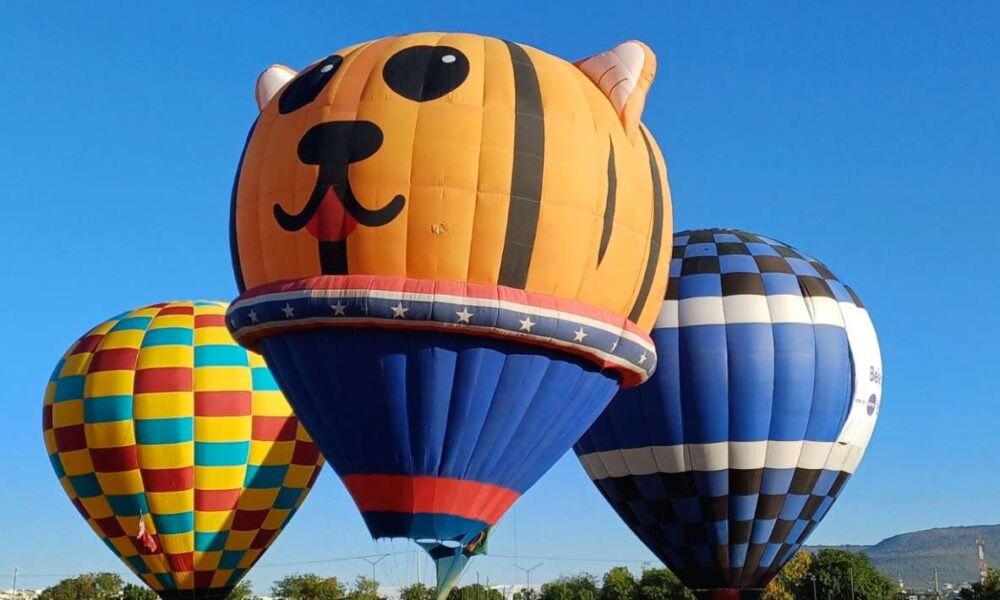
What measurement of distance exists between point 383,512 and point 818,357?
9557 millimetres

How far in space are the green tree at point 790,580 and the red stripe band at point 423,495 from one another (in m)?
38.5

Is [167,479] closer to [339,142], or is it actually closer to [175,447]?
[175,447]

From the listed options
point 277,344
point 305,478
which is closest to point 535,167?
point 277,344

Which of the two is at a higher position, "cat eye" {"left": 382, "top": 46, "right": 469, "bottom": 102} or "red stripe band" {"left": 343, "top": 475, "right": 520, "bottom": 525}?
"cat eye" {"left": 382, "top": 46, "right": 469, "bottom": 102}

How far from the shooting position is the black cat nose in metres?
13.5

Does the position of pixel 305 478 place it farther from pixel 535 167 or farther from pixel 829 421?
pixel 535 167

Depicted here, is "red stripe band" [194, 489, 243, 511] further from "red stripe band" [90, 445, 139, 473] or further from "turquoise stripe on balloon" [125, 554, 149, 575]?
"turquoise stripe on balloon" [125, 554, 149, 575]

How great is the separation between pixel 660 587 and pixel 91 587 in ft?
131

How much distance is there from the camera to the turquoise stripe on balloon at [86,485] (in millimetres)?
22859

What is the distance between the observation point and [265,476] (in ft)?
76.3

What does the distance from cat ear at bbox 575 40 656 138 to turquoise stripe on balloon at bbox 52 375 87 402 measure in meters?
12.6

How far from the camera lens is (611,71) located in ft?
49.1


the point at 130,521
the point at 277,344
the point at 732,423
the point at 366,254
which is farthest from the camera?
the point at 130,521

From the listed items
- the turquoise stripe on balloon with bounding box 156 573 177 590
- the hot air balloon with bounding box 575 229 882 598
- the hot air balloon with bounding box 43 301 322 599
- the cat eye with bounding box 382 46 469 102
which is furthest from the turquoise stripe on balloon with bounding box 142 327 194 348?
the cat eye with bounding box 382 46 469 102
